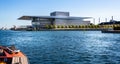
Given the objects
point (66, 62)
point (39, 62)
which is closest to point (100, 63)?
point (66, 62)

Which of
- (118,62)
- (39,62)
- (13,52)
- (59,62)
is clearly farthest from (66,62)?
(13,52)

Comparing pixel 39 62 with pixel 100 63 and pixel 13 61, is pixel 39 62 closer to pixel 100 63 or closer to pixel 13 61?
pixel 100 63

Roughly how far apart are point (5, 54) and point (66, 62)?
12.6m

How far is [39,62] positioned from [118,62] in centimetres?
1015

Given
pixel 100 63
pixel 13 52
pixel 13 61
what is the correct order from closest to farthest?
pixel 13 61, pixel 13 52, pixel 100 63

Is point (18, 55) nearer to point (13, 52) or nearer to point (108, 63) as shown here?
point (13, 52)

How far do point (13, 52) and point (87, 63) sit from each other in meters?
13.0

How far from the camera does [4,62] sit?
19281 millimetres

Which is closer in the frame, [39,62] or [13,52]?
[13,52]

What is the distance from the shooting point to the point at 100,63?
3091cm

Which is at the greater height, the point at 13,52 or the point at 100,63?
the point at 13,52

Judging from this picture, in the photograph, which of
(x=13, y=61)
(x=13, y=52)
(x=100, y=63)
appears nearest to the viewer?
(x=13, y=61)

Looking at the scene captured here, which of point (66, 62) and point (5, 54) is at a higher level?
point (5, 54)

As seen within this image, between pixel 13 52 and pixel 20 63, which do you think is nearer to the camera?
pixel 20 63
